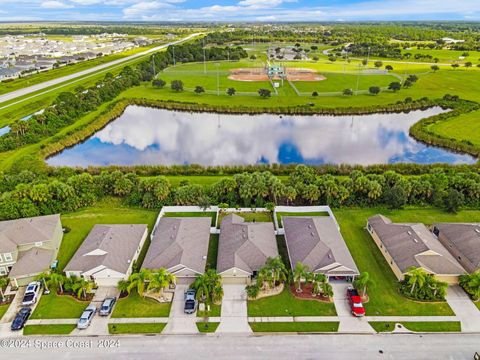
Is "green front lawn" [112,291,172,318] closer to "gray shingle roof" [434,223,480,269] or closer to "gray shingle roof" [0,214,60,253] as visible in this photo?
"gray shingle roof" [0,214,60,253]

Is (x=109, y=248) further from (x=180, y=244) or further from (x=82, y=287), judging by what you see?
(x=180, y=244)

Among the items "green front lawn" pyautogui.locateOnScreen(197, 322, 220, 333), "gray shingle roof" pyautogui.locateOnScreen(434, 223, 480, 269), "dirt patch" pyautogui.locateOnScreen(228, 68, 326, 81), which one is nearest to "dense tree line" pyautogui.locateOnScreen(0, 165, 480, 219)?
"gray shingle roof" pyautogui.locateOnScreen(434, 223, 480, 269)

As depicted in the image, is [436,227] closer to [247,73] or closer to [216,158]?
[216,158]

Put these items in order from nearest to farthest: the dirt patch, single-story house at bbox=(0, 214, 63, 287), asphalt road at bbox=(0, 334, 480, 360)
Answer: asphalt road at bbox=(0, 334, 480, 360)
single-story house at bbox=(0, 214, 63, 287)
the dirt patch

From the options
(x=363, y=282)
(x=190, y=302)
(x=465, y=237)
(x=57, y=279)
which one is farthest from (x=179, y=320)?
(x=465, y=237)

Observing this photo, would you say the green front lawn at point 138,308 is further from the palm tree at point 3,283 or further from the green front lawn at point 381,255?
the green front lawn at point 381,255

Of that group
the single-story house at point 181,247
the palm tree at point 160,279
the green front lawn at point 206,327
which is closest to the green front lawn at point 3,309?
the single-story house at point 181,247
